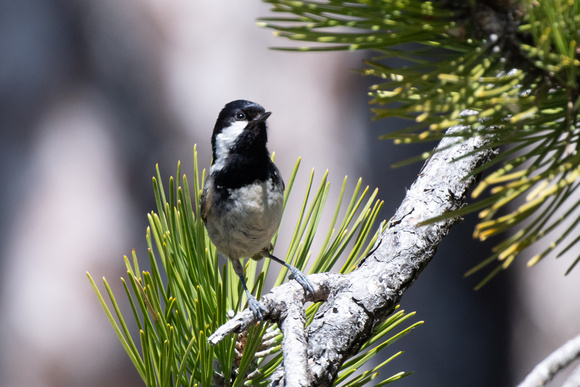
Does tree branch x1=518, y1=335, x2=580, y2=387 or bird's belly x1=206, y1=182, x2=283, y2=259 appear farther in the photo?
bird's belly x1=206, y1=182, x2=283, y2=259

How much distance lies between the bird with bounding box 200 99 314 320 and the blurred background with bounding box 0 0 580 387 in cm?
66

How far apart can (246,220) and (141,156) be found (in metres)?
0.99

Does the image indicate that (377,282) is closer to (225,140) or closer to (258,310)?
(258,310)

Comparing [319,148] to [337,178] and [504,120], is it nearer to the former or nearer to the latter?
[337,178]

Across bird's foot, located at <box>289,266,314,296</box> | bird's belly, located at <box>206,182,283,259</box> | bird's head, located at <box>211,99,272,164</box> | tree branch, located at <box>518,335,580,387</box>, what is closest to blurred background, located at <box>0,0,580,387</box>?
bird's head, located at <box>211,99,272,164</box>

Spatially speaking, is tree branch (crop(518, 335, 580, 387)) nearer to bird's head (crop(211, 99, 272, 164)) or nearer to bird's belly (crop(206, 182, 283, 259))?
bird's belly (crop(206, 182, 283, 259))

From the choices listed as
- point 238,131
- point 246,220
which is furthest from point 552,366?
point 238,131

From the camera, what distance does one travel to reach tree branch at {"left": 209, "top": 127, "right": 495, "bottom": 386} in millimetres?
885

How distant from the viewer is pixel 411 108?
1.89ft

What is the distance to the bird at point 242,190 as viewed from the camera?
1625mm

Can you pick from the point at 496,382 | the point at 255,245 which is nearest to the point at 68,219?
the point at 255,245

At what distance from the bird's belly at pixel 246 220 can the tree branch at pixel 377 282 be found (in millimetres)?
575

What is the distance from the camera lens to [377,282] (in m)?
1.00

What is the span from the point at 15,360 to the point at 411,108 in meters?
2.13
